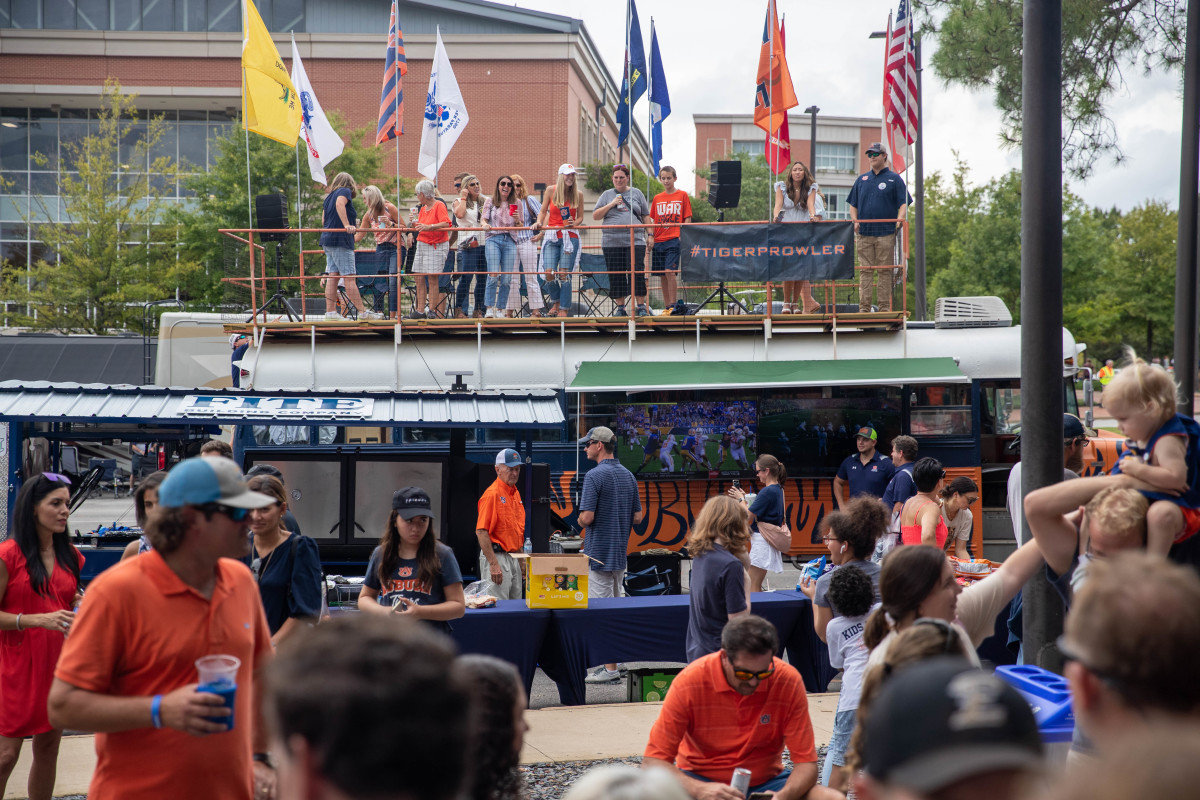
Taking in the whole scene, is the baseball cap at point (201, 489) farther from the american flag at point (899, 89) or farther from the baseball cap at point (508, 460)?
the american flag at point (899, 89)

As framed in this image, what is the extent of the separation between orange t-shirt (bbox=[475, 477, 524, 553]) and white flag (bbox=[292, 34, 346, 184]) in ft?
31.7

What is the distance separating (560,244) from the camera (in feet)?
51.2

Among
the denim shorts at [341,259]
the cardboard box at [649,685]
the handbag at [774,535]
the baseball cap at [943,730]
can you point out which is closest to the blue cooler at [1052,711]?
the baseball cap at [943,730]

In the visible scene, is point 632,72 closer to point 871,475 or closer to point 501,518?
point 871,475

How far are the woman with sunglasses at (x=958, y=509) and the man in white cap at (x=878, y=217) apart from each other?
6.59m

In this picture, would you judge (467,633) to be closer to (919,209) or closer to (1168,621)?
(1168,621)

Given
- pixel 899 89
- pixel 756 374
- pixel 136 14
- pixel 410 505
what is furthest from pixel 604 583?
pixel 136 14

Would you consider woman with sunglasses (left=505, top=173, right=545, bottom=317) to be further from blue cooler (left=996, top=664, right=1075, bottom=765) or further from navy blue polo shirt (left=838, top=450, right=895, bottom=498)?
blue cooler (left=996, top=664, right=1075, bottom=765)

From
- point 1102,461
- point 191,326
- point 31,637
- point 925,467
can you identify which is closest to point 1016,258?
point 1102,461

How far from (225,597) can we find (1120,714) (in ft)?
8.38

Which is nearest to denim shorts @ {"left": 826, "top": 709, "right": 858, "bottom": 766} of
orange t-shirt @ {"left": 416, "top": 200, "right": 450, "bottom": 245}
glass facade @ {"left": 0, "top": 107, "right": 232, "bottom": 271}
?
orange t-shirt @ {"left": 416, "top": 200, "right": 450, "bottom": 245}

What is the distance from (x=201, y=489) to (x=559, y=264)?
12.7 meters

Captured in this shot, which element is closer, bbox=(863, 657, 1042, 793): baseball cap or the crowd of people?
bbox=(863, 657, 1042, 793): baseball cap

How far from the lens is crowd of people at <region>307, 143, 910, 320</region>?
1536 centimetres
